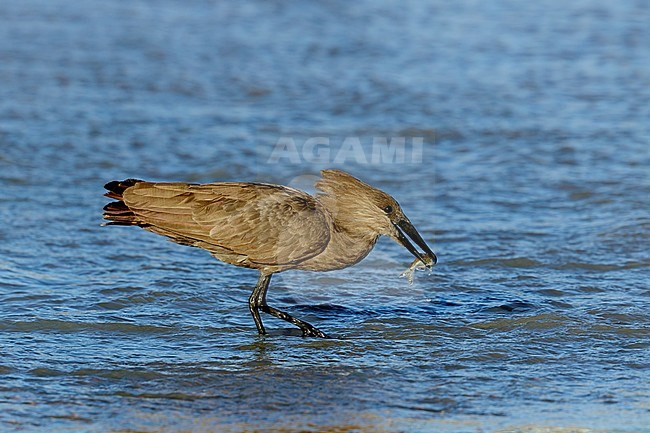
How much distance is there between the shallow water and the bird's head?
1.87 feet

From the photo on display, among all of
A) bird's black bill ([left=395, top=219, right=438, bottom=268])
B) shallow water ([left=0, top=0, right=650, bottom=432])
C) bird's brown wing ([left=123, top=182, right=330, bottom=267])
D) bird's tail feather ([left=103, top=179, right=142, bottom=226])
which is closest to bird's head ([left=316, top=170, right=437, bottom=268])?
bird's black bill ([left=395, top=219, right=438, bottom=268])

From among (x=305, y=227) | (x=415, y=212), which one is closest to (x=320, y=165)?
(x=415, y=212)

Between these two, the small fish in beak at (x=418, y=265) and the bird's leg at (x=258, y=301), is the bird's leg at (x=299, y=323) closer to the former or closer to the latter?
the bird's leg at (x=258, y=301)

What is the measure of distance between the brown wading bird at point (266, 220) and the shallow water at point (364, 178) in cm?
47

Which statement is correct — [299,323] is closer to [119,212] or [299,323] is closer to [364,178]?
[119,212]

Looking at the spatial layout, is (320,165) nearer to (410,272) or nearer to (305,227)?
(410,272)

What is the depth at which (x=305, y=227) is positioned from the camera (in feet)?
20.5

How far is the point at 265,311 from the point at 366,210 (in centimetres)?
88

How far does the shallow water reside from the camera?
17.8 ft

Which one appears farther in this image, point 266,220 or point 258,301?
point 258,301

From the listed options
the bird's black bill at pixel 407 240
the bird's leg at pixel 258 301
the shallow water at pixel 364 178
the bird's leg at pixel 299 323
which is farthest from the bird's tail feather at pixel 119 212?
the bird's black bill at pixel 407 240

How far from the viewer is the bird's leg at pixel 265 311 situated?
20.9ft

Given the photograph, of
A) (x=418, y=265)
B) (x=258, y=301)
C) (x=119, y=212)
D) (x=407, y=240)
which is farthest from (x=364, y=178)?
(x=119, y=212)

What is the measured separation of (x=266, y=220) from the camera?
6.29 m
